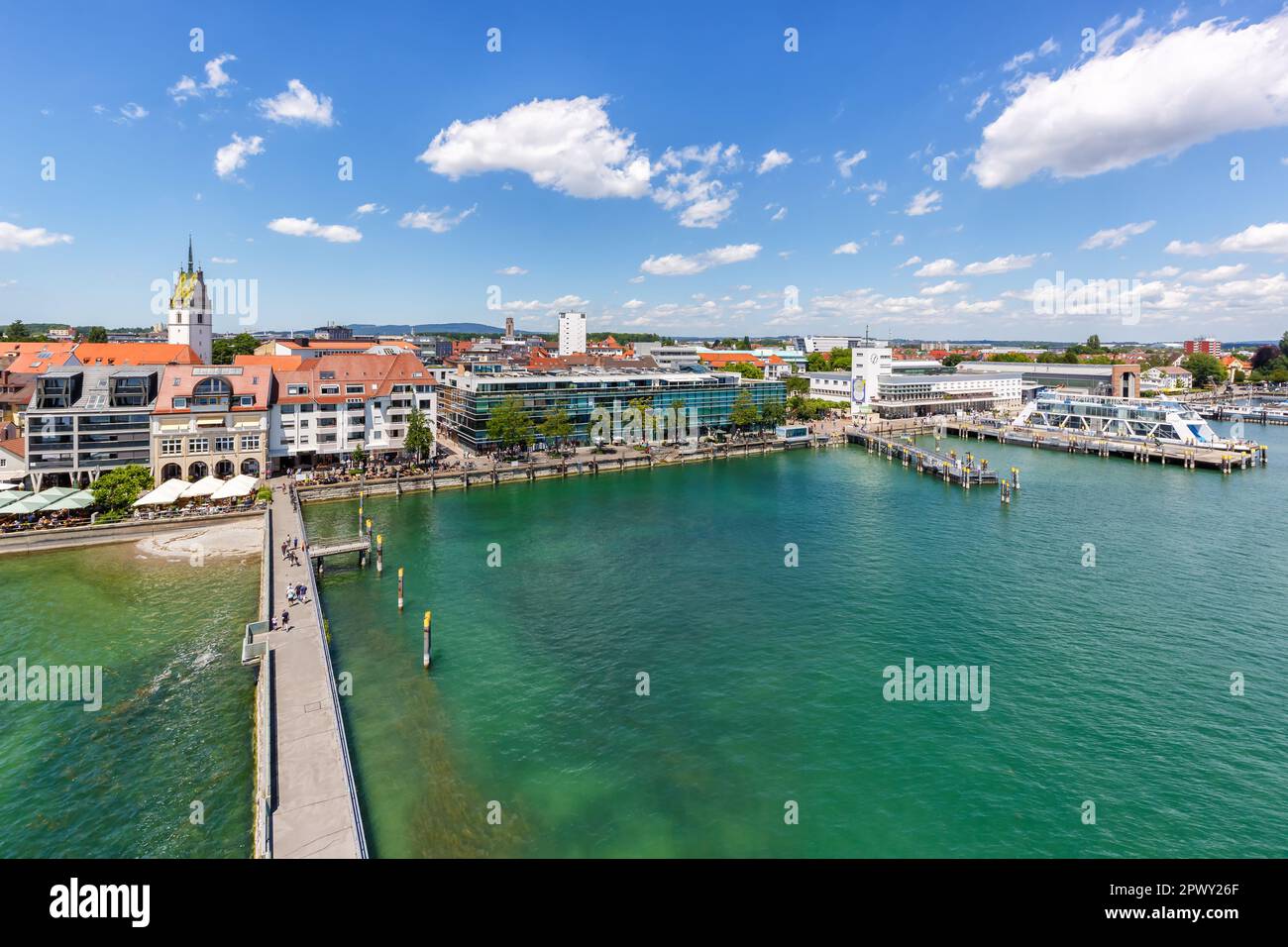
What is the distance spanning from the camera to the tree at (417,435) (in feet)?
181

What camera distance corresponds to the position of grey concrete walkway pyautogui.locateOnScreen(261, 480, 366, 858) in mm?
13961

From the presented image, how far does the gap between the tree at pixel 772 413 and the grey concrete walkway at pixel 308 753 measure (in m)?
64.2

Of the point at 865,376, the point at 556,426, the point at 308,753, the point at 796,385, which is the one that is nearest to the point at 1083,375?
the point at 865,376

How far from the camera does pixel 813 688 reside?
73.6ft

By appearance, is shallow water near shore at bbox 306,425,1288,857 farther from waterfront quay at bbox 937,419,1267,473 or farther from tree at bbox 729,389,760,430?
tree at bbox 729,389,760,430

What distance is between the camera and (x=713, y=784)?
57.3 ft

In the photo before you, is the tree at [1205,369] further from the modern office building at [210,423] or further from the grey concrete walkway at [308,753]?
the grey concrete walkway at [308,753]

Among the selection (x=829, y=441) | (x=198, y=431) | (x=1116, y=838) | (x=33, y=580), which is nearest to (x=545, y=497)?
(x=198, y=431)

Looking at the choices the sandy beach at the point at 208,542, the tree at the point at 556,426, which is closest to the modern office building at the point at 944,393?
the tree at the point at 556,426

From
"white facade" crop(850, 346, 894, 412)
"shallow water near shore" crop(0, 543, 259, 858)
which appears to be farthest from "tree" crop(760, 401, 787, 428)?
"shallow water near shore" crop(0, 543, 259, 858)

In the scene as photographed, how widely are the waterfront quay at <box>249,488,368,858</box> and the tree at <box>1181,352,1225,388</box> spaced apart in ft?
616
